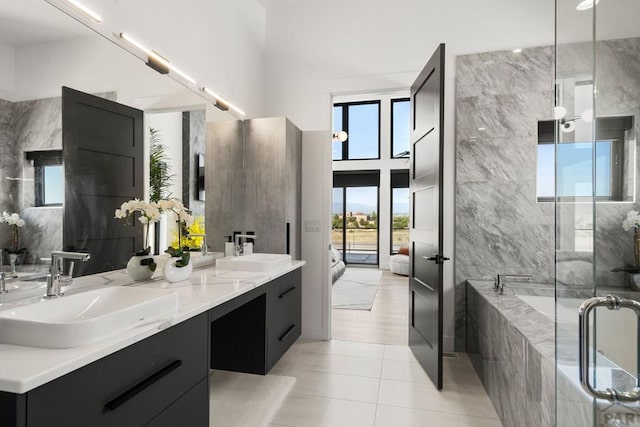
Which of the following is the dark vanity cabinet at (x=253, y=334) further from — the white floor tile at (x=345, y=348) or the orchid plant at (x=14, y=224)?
the orchid plant at (x=14, y=224)

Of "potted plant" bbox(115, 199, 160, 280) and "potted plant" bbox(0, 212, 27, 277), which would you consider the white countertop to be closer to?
"potted plant" bbox(115, 199, 160, 280)

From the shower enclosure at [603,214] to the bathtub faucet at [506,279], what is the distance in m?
1.76

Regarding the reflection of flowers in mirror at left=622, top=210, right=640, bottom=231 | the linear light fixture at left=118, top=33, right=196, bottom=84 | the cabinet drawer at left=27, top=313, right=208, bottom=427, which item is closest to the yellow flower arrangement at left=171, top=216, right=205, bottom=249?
the cabinet drawer at left=27, top=313, right=208, bottom=427

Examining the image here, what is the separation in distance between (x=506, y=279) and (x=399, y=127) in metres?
5.66

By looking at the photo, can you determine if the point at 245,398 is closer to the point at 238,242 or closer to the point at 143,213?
the point at 238,242

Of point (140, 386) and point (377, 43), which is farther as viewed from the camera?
point (377, 43)

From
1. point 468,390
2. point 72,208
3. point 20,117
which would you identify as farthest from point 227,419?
point 20,117

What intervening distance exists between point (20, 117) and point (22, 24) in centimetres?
37

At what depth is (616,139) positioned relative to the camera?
39.9 inches

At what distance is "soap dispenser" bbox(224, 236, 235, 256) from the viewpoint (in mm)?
2945

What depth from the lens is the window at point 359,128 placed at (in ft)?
26.7

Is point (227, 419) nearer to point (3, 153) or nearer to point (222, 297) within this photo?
point (222, 297)

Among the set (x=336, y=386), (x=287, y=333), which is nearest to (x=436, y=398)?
(x=336, y=386)

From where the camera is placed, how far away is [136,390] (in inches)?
43.9
